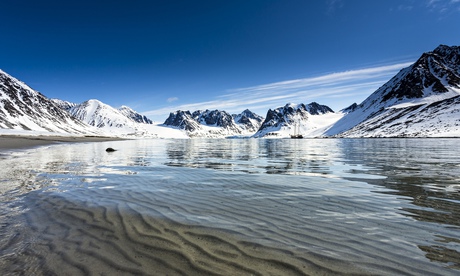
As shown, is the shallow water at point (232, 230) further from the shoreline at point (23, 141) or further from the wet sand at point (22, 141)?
the wet sand at point (22, 141)

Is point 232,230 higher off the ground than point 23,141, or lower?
lower

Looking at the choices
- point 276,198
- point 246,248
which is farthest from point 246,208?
point 246,248

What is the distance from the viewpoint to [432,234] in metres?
5.90

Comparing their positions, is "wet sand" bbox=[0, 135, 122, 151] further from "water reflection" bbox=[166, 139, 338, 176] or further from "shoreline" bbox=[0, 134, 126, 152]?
"water reflection" bbox=[166, 139, 338, 176]

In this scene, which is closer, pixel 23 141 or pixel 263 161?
pixel 263 161

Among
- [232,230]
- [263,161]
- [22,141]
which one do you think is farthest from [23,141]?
[232,230]

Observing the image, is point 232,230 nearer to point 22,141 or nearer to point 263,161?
point 263,161

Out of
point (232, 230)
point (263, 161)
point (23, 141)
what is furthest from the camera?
point (23, 141)

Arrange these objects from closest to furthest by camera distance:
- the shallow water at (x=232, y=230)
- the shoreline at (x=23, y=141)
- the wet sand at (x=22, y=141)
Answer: the shallow water at (x=232, y=230) < the shoreline at (x=23, y=141) < the wet sand at (x=22, y=141)

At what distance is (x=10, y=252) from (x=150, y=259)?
317 cm

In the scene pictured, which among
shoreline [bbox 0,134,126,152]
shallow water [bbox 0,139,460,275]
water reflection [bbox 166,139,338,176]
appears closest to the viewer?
shallow water [bbox 0,139,460,275]

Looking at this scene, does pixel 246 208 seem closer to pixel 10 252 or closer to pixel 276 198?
pixel 276 198

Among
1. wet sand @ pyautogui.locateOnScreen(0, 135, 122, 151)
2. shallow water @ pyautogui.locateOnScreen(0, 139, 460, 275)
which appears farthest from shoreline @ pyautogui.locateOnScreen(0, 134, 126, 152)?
shallow water @ pyautogui.locateOnScreen(0, 139, 460, 275)

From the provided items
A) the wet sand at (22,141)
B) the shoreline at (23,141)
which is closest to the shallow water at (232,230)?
the shoreline at (23,141)
